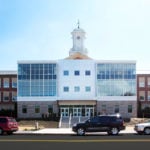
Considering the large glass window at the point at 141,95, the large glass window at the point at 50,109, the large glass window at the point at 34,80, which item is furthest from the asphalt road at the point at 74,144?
the large glass window at the point at 141,95

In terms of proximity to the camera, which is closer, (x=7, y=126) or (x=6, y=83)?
(x=7, y=126)

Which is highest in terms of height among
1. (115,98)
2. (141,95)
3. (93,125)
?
(141,95)

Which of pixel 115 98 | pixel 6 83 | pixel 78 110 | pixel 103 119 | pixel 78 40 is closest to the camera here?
pixel 103 119

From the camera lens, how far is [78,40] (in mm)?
100812

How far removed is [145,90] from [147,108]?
5.06 meters

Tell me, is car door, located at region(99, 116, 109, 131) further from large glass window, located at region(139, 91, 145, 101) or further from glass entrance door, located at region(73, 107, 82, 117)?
large glass window, located at region(139, 91, 145, 101)

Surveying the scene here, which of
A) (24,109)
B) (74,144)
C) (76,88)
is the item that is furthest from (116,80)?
(74,144)

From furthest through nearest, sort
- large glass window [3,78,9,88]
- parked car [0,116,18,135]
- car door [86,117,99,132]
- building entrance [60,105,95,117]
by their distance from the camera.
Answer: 1. large glass window [3,78,9,88]
2. building entrance [60,105,95,117]
3. parked car [0,116,18,135]
4. car door [86,117,99,132]

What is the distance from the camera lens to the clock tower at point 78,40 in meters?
99.6

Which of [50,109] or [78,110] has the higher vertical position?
[50,109]

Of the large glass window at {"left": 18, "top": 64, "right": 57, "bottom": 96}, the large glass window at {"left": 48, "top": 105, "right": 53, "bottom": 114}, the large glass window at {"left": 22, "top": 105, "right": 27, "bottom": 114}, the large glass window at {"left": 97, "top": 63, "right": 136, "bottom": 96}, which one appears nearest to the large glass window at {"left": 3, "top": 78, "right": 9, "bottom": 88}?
the large glass window at {"left": 18, "top": 64, "right": 57, "bottom": 96}

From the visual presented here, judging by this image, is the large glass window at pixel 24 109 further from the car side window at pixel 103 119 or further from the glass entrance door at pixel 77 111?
the car side window at pixel 103 119

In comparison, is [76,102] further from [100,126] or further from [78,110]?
[100,126]

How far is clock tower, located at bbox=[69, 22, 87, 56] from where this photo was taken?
99.6 metres
